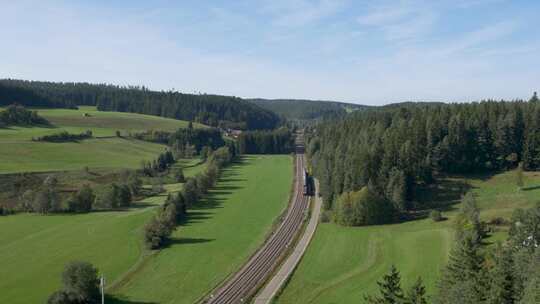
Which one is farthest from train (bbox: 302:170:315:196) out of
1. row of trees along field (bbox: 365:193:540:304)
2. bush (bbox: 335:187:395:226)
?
row of trees along field (bbox: 365:193:540:304)

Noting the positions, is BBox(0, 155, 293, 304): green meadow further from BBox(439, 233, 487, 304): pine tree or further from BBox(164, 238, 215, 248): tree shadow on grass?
BBox(439, 233, 487, 304): pine tree

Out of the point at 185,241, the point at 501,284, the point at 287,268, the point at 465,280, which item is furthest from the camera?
the point at 185,241

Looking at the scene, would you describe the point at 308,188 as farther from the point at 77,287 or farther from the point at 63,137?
the point at 63,137

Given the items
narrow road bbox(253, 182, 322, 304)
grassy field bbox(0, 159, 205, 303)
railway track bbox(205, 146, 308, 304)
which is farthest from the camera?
grassy field bbox(0, 159, 205, 303)

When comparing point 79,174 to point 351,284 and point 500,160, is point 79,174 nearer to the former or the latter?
point 351,284

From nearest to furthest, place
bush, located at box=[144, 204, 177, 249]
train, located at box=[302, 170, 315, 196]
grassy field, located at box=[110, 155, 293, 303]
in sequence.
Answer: grassy field, located at box=[110, 155, 293, 303]
bush, located at box=[144, 204, 177, 249]
train, located at box=[302, 170, 315, 196]

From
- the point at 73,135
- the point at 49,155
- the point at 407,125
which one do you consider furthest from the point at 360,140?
the point at 73,135

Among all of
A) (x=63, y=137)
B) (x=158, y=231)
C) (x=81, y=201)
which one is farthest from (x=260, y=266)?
(x=63, y=137)
